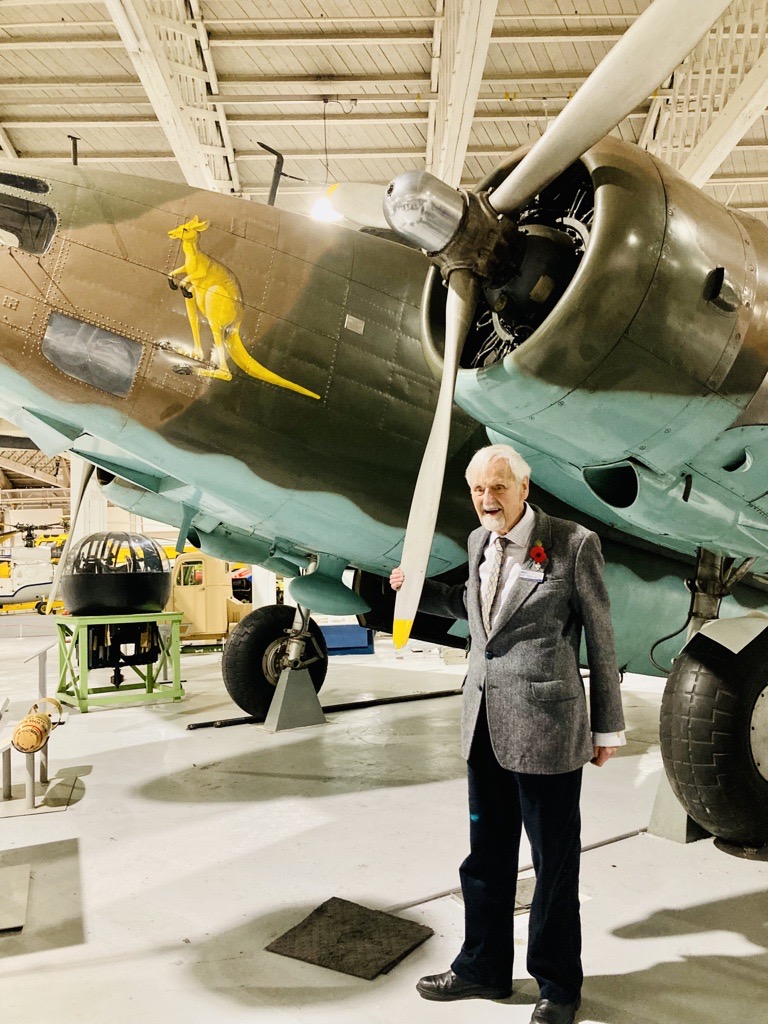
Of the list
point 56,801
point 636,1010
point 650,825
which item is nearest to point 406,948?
point 636,1010

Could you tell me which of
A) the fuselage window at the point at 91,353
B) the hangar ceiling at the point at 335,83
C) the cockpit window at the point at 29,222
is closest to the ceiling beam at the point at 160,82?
the hangar ceiling at the point at 335,83

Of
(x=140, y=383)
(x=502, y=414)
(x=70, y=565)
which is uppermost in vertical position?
(x=140, y=383)

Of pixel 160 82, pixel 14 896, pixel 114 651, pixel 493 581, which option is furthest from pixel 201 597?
pixel 493 581

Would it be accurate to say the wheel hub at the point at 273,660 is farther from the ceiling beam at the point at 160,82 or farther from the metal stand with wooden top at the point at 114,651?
the ceiling beam at the point at 160,82

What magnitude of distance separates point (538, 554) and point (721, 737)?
1.80 meters

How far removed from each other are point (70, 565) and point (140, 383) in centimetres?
515

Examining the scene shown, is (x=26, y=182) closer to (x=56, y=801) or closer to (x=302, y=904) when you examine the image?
(x=56, y=801)

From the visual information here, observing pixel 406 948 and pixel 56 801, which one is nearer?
pixel 406 948

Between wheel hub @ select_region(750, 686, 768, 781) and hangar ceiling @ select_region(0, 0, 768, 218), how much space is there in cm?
645

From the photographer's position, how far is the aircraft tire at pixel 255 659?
279 inches

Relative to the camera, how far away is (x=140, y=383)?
4227 millimetres

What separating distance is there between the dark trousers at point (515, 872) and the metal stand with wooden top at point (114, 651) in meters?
6.17

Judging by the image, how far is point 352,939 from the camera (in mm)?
2787

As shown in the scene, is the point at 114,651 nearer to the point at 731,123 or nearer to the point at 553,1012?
the point at 553,1012
